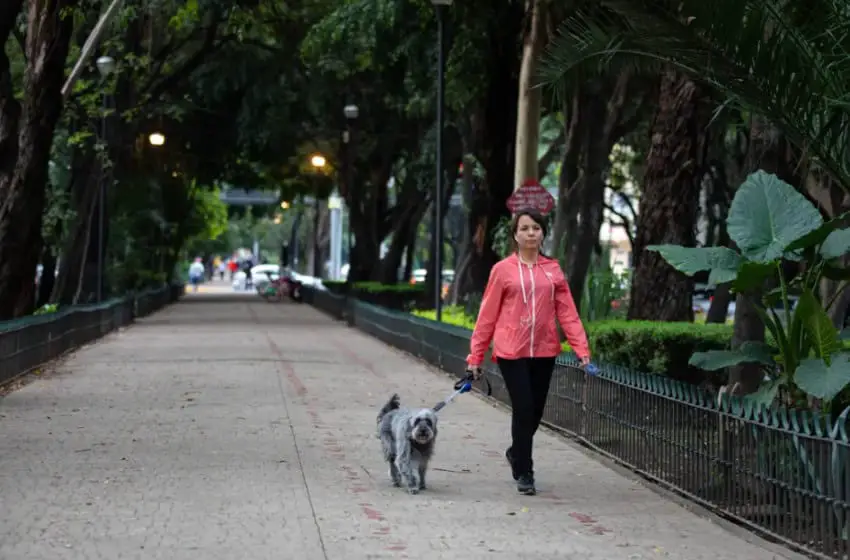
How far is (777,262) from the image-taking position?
1042cm

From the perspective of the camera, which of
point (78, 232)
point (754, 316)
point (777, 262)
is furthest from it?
point (78, 232)

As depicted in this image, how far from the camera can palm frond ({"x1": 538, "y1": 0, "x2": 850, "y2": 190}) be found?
10812 millimetres

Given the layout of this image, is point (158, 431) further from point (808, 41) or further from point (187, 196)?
point (187, 196)

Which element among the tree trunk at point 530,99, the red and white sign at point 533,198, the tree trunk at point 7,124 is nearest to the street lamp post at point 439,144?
the tree trunk at point 530,99

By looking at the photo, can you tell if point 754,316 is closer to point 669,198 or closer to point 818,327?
point 818,327

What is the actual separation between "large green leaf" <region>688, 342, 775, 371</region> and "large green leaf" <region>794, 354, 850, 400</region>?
69 centimetres

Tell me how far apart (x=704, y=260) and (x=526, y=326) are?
4.02 ft

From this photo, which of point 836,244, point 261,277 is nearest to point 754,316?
point 836,244

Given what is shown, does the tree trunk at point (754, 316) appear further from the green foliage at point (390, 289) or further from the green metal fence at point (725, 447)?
the green foliage at point (390, 289)

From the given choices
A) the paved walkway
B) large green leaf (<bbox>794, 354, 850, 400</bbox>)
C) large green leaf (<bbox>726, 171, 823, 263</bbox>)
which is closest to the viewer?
the paved walkway

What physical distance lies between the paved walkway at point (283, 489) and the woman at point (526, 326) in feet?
1.90

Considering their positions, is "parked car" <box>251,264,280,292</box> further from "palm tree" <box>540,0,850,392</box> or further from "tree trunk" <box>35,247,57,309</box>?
"palm tree" <box>540,0,850,392</box>

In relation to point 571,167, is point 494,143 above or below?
above

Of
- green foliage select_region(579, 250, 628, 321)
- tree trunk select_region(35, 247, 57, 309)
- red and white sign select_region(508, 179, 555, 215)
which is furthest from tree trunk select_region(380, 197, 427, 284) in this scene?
red and white sign select_region(508, 179, 555, 215)
